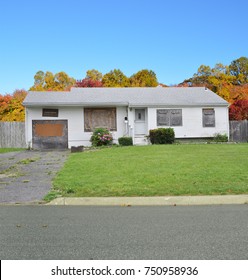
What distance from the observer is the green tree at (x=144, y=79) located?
50484 millimetres

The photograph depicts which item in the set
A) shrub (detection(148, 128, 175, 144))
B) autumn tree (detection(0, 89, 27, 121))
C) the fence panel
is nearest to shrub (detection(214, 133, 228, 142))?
the fence panel

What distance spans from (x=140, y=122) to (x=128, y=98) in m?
2.19

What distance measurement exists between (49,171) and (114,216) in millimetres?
6198

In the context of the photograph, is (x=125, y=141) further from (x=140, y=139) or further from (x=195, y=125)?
(x=195, y=125)

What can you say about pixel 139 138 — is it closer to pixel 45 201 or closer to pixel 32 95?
pixel 32 95

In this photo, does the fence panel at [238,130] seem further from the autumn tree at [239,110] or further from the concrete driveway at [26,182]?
the concrete driveway at [26,182]

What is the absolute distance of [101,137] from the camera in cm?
→ 2438

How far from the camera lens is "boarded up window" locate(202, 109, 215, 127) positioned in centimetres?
2677

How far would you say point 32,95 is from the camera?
2683 cm

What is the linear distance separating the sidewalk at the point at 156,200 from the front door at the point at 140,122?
18635 mm

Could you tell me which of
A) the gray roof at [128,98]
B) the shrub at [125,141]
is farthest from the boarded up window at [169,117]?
the shrub at [125,141]

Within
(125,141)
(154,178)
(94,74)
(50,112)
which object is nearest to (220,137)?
(125,141)

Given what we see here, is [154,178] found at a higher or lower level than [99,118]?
lower

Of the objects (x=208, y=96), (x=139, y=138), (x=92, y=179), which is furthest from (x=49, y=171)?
(x=208, y=96)
